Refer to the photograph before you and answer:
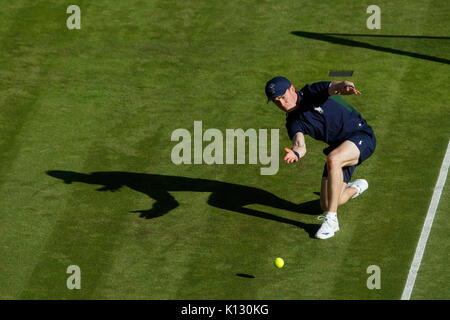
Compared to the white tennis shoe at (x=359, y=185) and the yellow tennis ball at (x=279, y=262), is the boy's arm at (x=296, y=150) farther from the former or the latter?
the white tennis shoe at (x=359, y=185)

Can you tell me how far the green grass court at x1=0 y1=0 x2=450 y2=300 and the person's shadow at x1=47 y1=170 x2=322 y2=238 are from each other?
0.04 metres

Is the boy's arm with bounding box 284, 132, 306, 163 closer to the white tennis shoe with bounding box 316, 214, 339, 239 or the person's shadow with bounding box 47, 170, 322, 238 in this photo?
the white tennis shoe with bounding box 316, 214, 339, 239

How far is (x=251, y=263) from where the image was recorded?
15883 millimetres

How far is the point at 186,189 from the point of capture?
17.9 metres

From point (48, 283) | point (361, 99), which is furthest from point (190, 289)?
point (361, 99)

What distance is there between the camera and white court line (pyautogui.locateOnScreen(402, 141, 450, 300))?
15.2 meters

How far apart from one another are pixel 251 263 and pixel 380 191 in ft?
9.84

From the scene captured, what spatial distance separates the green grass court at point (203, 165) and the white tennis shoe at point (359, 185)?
0.18 m

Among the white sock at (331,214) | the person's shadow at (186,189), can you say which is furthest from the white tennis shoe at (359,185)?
the white sock at (331,214)

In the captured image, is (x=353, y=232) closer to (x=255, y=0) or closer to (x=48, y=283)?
(x=48, y=283)

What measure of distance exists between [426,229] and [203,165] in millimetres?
4269

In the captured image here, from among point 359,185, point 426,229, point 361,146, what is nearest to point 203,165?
point 359,185

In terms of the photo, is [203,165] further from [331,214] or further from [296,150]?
[296,150]

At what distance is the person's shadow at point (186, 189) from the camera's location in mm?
17203
